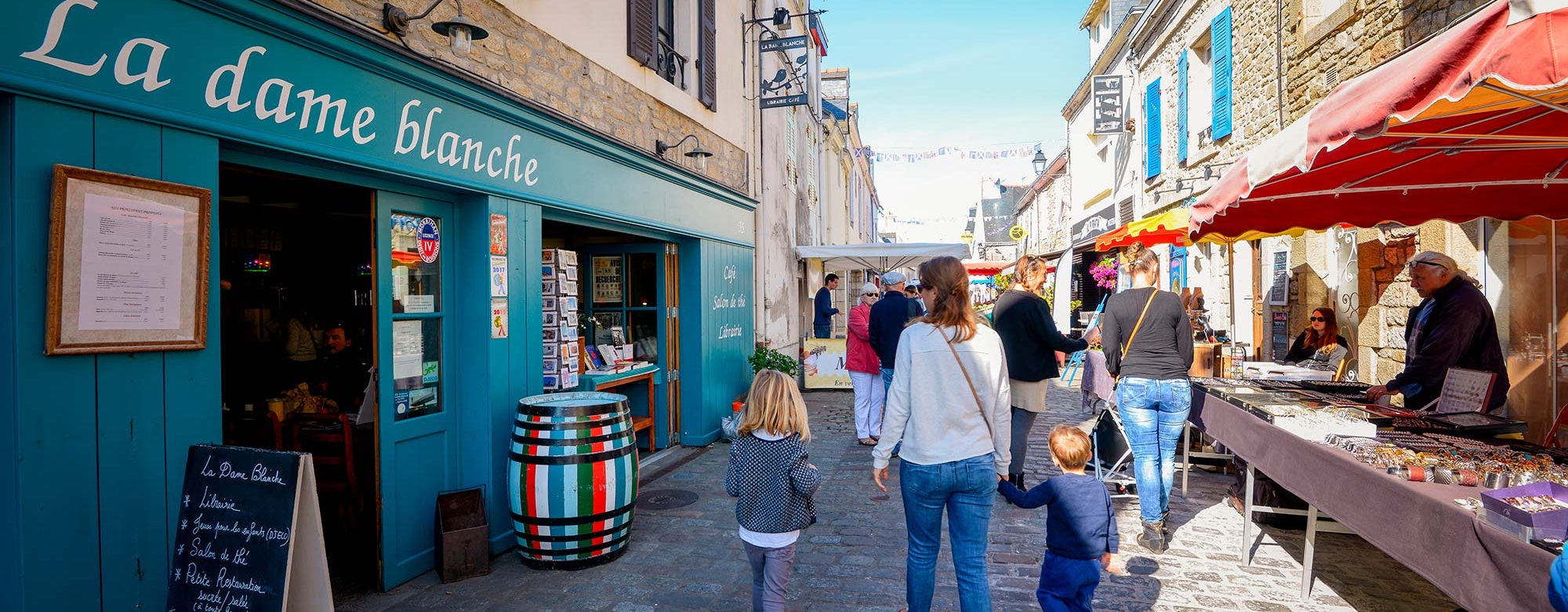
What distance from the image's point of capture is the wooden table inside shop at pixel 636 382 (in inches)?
250

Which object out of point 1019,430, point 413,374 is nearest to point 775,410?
point 413,374

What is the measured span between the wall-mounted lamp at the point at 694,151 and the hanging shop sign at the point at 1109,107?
10468mm

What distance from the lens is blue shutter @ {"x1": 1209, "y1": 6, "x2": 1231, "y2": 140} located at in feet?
32.7

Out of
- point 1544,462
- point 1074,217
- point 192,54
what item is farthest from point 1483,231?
point 1074,217

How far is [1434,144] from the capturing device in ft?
11.9

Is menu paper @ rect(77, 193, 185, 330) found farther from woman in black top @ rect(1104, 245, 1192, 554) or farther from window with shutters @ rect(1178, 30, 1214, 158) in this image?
window with shutters @ rect(1178, 30, 1214, 158)

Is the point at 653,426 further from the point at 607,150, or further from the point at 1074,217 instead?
the point at 1074,217

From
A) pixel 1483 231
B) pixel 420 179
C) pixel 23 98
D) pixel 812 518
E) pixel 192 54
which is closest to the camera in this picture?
pixel 23 98

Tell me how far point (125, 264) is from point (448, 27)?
1986mm

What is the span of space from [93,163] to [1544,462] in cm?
529

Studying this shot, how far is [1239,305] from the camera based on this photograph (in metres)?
9.98

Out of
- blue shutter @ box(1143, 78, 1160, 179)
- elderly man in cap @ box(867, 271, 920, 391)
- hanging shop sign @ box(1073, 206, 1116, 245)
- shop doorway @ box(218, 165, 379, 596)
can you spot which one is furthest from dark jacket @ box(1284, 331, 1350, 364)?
hanging shop sign @ box(1073, 206, 1116, 245)

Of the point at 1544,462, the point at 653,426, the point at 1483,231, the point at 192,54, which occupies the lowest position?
the point at 653,426

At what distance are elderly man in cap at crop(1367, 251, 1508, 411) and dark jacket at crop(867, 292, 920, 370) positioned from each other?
358cm
